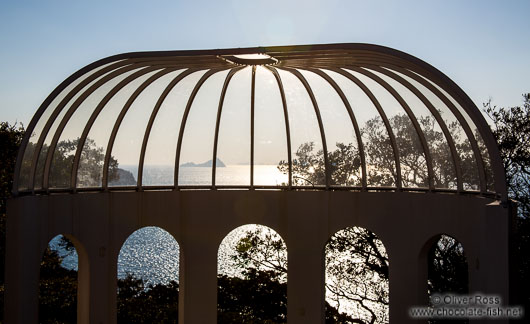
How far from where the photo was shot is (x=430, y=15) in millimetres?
16047

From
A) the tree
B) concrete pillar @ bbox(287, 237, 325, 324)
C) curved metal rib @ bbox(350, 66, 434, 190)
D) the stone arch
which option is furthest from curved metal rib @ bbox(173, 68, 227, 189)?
the tree

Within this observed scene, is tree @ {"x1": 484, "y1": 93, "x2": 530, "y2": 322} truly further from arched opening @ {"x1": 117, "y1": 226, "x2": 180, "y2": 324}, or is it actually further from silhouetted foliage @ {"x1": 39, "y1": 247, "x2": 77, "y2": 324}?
silhouetted foliage @ {"x1": 39, "y1": 247, "x2": 77, "y2": 324}

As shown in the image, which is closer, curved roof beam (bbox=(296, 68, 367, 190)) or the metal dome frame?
the metal dome frame

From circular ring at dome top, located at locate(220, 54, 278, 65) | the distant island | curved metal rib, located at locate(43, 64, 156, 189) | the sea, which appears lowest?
the sea

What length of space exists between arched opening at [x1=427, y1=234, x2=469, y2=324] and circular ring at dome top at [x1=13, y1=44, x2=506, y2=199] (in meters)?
6.37

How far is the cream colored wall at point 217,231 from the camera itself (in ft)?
47.1

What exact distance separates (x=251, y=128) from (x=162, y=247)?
50.5m

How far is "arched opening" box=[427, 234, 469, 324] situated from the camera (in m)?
21.8

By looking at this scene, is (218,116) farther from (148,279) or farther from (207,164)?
(148,279)

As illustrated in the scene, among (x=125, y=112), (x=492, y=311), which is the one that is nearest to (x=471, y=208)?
(x=492, y=311)

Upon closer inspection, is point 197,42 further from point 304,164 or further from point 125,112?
point 304,164

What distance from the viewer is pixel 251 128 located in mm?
19047

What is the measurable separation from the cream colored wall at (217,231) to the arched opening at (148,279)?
761 cm

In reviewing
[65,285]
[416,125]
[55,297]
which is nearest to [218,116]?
[416,125]
